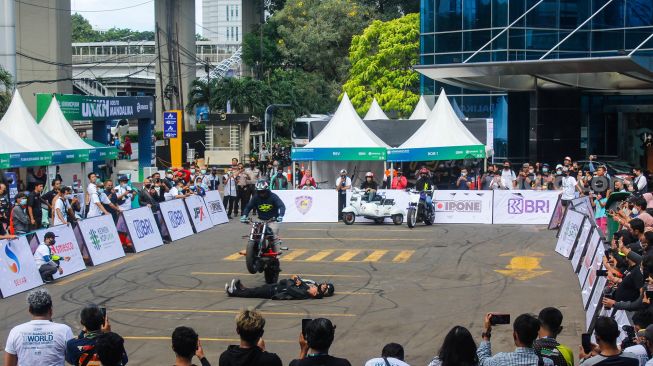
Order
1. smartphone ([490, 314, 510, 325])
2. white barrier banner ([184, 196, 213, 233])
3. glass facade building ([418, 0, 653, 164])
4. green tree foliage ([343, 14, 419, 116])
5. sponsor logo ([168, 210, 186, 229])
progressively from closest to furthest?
smartphone ([490, 314, 510, 325])
sponsor logo ([168, 210, 186, 229])
white barrier banner ([184, 196, 213, 233])
glass facade building ([418, 0, 653, 164])
green tree foliage ([343, 14, 419, 116])

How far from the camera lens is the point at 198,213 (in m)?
29.9

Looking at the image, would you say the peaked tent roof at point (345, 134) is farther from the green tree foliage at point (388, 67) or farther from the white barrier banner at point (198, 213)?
the green tree foliage at point (388, 67)

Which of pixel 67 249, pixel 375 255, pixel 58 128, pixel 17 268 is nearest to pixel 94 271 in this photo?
pixel 67 249

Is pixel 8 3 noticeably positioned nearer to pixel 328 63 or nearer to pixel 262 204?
pixel 262 204

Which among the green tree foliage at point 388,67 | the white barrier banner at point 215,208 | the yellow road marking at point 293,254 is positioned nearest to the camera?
the yellow road marking at point 293,254

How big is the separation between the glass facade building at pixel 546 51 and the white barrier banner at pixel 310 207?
43.7 ft

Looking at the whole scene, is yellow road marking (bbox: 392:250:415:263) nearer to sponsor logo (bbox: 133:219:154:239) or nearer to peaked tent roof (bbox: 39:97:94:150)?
sponsor logo (bbox: 133:219:154:239)

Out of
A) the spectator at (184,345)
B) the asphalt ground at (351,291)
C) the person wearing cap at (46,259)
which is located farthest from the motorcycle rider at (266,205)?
the spectator at (184,345)

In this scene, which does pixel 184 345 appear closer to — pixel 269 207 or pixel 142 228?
pixel 269 207

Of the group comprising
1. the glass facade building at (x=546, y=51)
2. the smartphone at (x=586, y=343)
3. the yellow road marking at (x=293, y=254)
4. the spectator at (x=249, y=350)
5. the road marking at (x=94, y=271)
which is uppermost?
the glass facade building at (x=546, y=51)

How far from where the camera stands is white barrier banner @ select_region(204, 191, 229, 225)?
31.2 m

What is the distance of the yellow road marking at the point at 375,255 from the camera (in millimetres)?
23172

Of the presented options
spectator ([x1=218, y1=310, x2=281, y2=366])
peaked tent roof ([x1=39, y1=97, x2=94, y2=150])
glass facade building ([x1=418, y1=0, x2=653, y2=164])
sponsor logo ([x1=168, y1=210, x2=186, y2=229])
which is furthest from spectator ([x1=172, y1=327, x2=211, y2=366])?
glass facade building ([x1=418, y1=0, x2=653, y2=164])

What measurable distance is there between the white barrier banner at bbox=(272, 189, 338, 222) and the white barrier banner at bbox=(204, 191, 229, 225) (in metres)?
1.96
